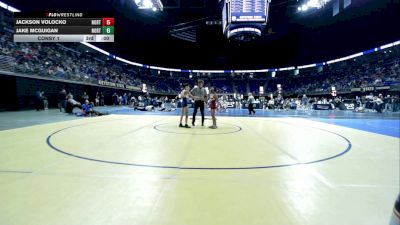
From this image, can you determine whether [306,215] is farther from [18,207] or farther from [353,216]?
[18,207]

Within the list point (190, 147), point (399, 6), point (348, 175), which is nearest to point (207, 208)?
point (348, 175)

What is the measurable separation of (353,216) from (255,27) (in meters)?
13.7
